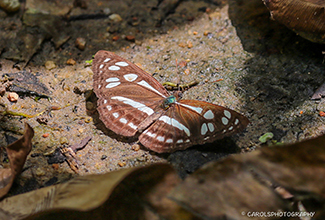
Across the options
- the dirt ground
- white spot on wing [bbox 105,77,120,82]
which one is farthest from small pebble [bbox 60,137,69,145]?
white spot on wing [bbox 105,77,120,82]

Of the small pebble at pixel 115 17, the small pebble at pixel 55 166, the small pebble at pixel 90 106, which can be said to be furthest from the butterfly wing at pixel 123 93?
the small pebble at pixel 115 17

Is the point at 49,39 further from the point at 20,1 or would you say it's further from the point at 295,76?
the point at 295,76

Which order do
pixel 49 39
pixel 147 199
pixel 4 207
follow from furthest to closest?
pixel 49 39, pixel 4 207, pixel 147 199

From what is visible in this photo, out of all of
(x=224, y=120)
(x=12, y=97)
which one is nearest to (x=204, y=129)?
(x=224, y=120)

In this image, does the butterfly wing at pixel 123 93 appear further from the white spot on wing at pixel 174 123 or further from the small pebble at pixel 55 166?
the small pebble at pixel 55 166

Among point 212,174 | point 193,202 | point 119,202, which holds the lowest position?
point 119,202

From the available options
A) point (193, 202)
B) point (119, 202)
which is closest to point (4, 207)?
point (119, 202)
